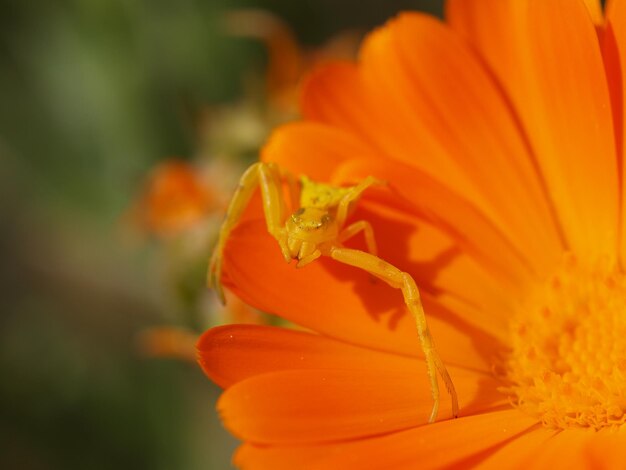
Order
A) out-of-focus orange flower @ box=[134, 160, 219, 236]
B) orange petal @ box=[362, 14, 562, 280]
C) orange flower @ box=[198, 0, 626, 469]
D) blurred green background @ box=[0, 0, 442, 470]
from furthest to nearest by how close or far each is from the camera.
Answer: blurred green background @ box=[0, 0, 442, 470] → out-of-focus orange flower @ box=[134, 160, 219, 236] → orange petal @ box=[362, 14, 562, 280] → orange flower @ box=[198, 0, 626, 469]

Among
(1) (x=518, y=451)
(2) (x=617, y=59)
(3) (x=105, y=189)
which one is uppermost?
(2) (x=617, y=59)

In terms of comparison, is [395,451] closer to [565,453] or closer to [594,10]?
→ [565,453]

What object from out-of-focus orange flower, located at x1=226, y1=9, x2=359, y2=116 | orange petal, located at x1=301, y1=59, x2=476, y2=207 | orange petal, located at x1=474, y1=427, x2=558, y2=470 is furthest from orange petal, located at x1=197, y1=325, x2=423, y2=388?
out-of-focus orange flower, located at x1=226, y1=9, x2=359, y2=116

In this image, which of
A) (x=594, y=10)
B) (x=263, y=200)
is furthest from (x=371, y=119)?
(x=594, y=10)

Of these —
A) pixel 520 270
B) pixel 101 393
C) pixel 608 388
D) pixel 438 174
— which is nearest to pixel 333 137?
pixel 438 174

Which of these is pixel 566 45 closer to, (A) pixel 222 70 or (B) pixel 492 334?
(B) pixel 492 334

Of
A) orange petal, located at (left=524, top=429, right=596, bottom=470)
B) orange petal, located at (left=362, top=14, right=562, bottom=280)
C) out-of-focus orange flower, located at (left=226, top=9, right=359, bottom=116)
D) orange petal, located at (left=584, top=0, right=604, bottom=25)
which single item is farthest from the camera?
out-of-focus orange flower, located at (left=226, top=9, right=359, bottom=116)

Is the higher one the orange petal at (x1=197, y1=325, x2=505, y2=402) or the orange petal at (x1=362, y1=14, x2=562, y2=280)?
the orange petal at (x1=362, y1=14, x2=562, y2=280)

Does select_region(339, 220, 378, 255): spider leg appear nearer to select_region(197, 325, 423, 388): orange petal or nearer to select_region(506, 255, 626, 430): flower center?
select_region(197, 325, 423, 388): orange petal
